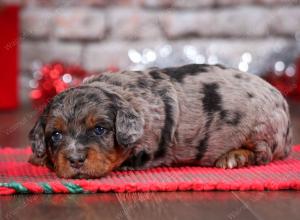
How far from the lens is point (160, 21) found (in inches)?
210

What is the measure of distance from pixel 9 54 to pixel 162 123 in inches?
98.0

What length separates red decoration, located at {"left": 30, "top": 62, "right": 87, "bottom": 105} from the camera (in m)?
4.97

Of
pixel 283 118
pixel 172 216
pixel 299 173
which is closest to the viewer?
pixel 172 216

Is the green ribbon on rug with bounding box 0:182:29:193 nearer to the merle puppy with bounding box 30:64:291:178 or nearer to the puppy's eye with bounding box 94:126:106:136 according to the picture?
the merle puppy with bounding box 30:64:291:178

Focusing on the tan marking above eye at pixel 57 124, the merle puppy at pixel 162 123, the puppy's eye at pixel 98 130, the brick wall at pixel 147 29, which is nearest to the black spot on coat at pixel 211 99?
the merle puppy at pixel 162 123

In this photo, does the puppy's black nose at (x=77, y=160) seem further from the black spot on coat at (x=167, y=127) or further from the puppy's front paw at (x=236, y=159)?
the puppy's front paw at (x=236, y=159)

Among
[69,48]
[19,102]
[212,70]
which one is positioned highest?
[212,70]

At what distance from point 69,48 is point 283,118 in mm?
2761

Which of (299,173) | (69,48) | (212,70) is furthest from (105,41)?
(299,173)

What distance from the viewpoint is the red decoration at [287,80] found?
17.0 ft

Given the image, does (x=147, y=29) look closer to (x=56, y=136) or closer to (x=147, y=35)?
(x=147, y=35)

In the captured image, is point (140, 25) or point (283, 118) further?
point (140, 25)

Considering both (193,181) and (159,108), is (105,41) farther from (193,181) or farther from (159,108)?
(193,181)

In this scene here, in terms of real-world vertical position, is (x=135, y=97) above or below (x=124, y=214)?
above
